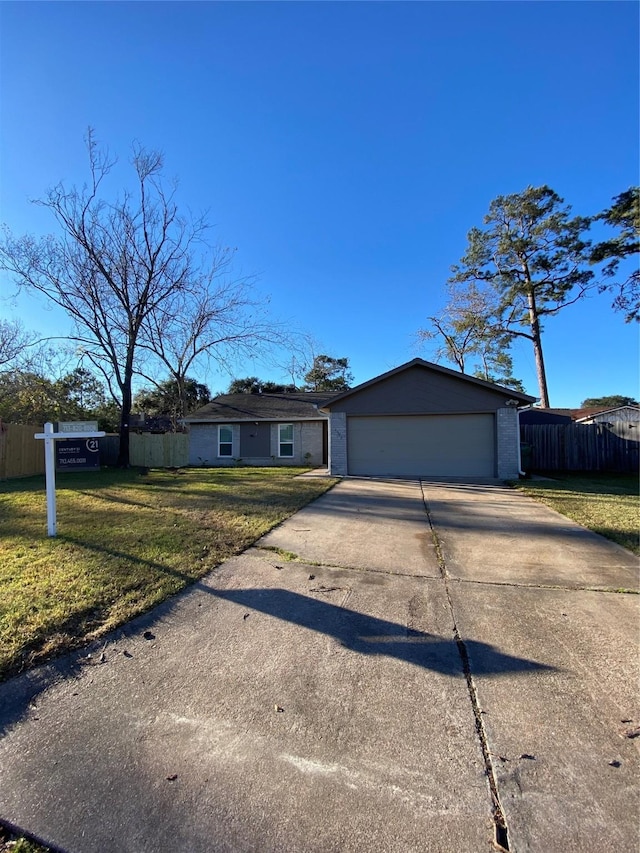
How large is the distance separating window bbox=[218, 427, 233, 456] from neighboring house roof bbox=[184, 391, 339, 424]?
0.57m

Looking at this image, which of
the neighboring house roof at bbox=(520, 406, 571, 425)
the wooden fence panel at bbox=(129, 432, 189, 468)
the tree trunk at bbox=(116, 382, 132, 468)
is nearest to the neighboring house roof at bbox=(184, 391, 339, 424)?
the wooden fence panel at bbox=(129, 432, 189, 468)

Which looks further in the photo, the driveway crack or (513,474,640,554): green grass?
(513,474,640,554): green grass

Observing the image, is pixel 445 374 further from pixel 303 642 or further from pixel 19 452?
pixel 19 452

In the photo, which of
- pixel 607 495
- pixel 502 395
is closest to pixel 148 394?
pixel 502 395

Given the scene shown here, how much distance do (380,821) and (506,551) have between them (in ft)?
13.1

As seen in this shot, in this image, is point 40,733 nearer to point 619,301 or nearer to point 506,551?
point 506,551

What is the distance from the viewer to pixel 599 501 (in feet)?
27.3

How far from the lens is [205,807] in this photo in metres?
1.58

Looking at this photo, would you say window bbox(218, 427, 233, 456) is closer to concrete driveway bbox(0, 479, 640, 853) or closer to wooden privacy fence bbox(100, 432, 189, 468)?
wooden privacy fence bbox(100, 432, 189, 468)

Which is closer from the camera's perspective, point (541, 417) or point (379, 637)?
point (379, 637)

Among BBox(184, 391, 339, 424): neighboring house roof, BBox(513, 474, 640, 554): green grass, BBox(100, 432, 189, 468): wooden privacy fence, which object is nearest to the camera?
BBox(513, 474, 640, 554): green grass

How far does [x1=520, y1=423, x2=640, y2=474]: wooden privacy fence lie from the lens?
1502cm

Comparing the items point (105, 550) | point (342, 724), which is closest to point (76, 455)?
point (105, 550)

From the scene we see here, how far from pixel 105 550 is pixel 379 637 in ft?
11.5
